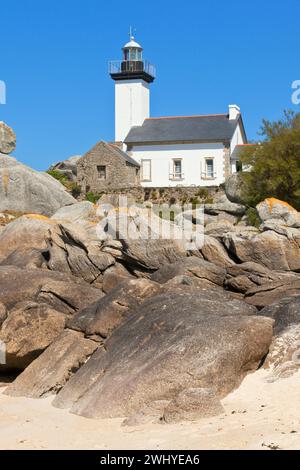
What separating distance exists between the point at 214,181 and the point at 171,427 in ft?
172

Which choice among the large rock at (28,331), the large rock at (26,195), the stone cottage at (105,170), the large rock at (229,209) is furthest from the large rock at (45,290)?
the stone cottage at (105,170)

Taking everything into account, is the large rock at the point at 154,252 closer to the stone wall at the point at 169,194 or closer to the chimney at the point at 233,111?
the stone wall at the point at 169,194

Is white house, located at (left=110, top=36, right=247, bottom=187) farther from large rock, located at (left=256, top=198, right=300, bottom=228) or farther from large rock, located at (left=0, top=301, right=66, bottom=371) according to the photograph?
large rock, located at (left=0, top=301, right=66, bottom=371)

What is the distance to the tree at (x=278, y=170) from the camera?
39125 millimetres

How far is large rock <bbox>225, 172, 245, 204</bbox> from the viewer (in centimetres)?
4450

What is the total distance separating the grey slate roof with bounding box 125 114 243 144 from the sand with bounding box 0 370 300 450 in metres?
51.3

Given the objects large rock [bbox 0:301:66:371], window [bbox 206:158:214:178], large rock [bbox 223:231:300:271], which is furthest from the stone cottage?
large rock [bbox 0:301:66:371]

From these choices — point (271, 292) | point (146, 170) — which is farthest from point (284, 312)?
point (146, 170)

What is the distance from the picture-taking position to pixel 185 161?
66.1 m

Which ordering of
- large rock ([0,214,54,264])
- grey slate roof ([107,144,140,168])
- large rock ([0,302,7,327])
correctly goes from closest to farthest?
1. large rock ([0,302,7,327])
2. large rock ([0,214,54,264])
3. grey slate roof ([107,144,140,168])

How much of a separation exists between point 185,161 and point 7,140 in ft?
88.4

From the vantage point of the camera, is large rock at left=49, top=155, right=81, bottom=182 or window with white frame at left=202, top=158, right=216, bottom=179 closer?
window with white frame at left=202, top=158, right=216, bottom=179

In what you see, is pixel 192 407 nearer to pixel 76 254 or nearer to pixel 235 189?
pixel 76 254
